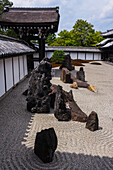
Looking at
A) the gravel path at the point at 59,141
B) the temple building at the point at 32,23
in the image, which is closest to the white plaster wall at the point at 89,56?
the temple building at the point at 32,23

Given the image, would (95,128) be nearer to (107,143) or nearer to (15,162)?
(107,143)

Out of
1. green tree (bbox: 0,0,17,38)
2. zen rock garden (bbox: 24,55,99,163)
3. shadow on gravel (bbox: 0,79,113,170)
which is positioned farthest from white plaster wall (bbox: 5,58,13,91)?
green tree (bbox: 0,0,17,38)

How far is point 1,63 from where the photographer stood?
10203 mm

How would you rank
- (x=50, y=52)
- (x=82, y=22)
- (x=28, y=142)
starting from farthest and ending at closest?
1. (x=82, y=22)
2. (x=50, y=52)
3. (x=28, y=142)

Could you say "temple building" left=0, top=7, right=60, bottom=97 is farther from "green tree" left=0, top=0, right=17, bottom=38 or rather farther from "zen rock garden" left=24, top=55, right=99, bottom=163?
"green tree" left=0, top=0, right=17, bottom=38

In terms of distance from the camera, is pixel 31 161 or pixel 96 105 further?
pixel 96 105

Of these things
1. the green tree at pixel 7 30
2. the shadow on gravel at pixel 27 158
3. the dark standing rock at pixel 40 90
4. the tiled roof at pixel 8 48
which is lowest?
the shadow on gravel at pixel 27 158

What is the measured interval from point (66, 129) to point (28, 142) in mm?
1737

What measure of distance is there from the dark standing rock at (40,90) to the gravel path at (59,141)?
0.41 metres

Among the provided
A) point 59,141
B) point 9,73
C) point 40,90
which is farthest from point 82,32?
point 59,141

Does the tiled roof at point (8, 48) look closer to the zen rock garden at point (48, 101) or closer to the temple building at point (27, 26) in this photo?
the temple building at point (27, 26)

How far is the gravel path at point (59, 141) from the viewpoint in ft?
15.6

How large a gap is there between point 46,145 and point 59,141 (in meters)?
1.23

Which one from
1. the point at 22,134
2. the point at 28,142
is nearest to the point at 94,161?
the point at 28,142
